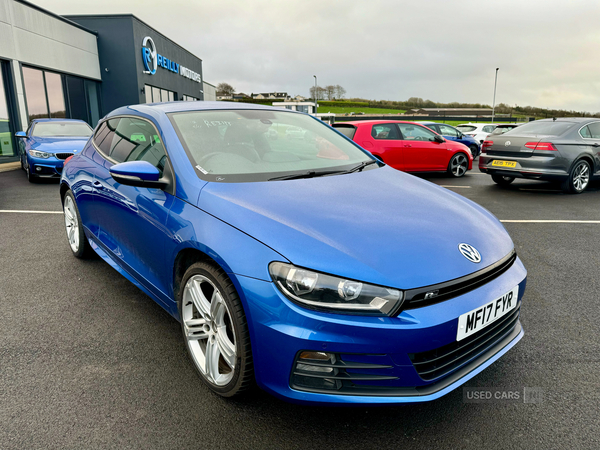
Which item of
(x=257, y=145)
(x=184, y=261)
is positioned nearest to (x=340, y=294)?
(x=184, y=261)

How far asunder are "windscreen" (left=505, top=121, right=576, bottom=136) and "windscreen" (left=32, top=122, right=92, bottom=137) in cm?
974

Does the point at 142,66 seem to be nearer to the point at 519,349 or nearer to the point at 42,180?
the point at 42,180

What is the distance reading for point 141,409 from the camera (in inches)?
82.4

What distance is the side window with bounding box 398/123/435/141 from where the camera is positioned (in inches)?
408

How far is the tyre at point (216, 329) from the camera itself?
6.29ft

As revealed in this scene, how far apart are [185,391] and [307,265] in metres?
1.08

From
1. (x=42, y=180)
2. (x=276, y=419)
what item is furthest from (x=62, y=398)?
(x=42, y=180)

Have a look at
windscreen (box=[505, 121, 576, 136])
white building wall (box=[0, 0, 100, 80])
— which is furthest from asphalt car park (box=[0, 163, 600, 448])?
white building wall (box=[0, 0, 100, 80])

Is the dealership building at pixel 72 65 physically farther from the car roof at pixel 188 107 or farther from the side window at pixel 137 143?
the car roof at pixel 188 107

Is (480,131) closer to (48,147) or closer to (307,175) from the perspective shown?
(48,147)

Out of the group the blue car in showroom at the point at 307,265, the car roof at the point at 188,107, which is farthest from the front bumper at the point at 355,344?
the car roof at the point at 188,107

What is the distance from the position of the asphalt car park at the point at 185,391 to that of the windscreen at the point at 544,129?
5602mm

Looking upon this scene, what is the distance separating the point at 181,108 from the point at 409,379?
2.38 m

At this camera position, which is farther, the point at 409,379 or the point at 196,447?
the point at 196,447
